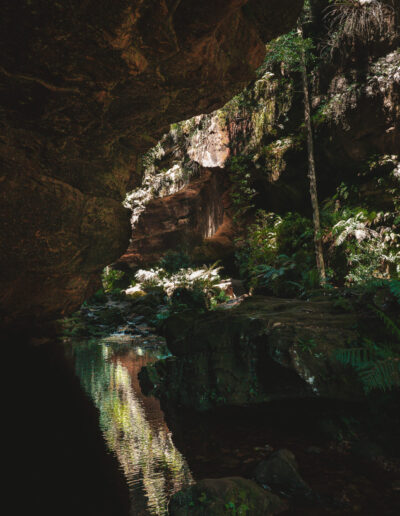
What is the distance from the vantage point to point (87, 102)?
3.38m

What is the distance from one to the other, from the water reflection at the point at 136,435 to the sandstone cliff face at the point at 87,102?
1.93 meters

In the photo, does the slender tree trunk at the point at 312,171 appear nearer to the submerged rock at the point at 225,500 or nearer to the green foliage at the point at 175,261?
the submerged rock at the point at 225,500

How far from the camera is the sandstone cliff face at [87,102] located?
2600 mm

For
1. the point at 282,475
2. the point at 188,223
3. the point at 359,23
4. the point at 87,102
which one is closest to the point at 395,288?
the point at 282,475

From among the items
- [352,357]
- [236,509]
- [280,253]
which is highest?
[280,253]

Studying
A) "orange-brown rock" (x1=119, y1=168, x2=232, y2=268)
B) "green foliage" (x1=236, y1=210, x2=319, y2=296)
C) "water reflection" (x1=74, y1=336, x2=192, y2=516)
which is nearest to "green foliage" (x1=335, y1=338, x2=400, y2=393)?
"water reflection" (x1=74, y1=336, x2=192, y2=516)

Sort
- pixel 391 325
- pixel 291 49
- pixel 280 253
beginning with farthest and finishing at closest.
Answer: pixel 280 253, pixel 291 49, pixel 391 325

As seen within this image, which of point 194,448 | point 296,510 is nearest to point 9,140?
point 194,448

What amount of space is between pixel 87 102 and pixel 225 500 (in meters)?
3.78

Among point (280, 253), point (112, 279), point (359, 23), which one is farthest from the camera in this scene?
point (112, 279)

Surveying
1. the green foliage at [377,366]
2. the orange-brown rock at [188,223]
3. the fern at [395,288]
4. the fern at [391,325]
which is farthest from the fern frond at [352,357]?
the orange-brown rock at [188,223]

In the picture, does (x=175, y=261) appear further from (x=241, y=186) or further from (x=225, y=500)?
(x=225, y=500)

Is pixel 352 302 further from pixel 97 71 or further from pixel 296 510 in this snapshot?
pixel 97 71

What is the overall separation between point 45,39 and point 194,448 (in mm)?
3748
